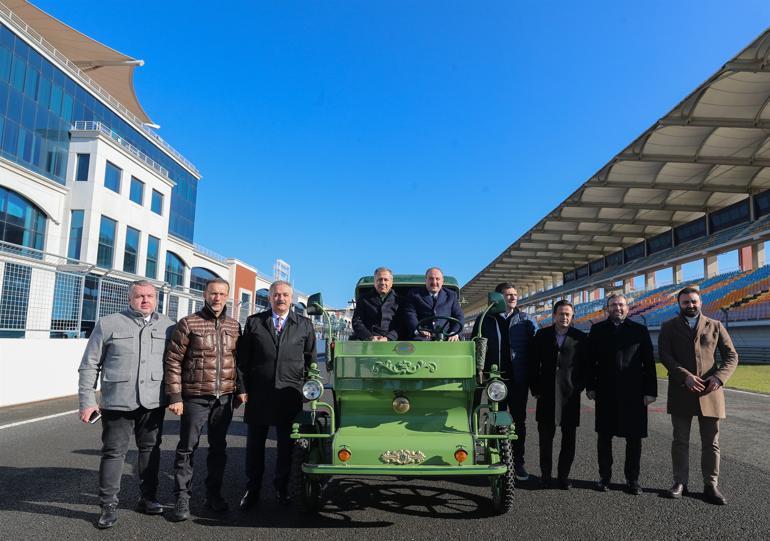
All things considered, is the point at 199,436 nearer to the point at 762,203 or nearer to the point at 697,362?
the point at 697,362

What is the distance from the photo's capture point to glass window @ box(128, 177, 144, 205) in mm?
34219

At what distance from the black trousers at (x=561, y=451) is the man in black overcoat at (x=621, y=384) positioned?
0.87 feet

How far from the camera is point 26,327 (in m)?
9.61

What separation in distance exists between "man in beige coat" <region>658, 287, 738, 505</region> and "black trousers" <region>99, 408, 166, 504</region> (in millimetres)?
4480

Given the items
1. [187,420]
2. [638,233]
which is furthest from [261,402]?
[638,233]

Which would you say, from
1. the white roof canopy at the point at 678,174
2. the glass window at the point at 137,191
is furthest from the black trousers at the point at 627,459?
the glass window at the point at 137,191

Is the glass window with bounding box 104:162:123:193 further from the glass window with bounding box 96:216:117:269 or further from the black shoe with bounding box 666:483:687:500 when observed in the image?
the black shoe with bounding box 666:483:687:500

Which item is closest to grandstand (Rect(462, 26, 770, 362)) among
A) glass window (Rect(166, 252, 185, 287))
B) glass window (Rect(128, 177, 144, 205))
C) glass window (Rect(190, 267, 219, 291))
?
glass window (Rect(128, 177, 144, 205))

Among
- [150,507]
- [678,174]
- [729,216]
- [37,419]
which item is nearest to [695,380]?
[150,507]

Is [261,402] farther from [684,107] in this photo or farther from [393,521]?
[684,107]

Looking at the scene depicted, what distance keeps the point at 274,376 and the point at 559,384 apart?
9.01ft

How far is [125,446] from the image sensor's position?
160 inches

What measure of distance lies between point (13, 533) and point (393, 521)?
2684 mm

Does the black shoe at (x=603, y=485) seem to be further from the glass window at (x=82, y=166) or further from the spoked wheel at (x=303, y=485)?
the glass window at (x=82, y=166)
